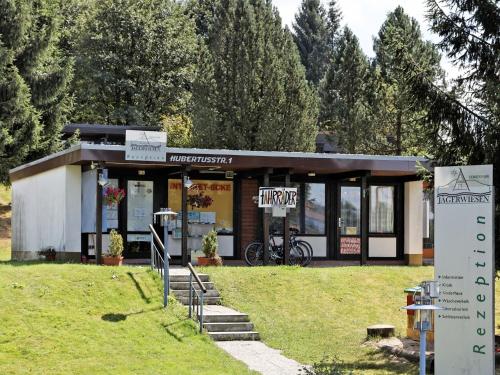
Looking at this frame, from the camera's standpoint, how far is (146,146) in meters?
19.7

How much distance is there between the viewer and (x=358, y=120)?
3544 centimetres

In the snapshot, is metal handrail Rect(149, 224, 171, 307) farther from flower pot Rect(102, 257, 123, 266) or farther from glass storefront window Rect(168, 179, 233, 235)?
glass storefront window Rect(168, 179, 233, 235)

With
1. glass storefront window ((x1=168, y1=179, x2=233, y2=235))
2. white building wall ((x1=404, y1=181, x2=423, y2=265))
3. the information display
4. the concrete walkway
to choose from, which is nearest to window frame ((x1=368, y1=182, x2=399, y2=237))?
white building wall ((x1=404, y1=181, x2=423, y2=265))

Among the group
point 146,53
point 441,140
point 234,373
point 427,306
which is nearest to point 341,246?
point 441,140

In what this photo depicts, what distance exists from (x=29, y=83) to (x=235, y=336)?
21215 millimetres

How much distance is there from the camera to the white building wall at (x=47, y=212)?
2050 cm

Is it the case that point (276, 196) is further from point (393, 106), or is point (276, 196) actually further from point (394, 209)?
point (393, 106)

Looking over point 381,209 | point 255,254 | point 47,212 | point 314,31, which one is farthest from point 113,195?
point 314,31

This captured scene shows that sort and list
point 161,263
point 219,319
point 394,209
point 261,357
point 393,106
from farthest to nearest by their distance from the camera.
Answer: point 393,106, point 394,209, point 161,263, point 219,319, point 261,357

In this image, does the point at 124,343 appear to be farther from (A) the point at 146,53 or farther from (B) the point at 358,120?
(A) the point at 146,53

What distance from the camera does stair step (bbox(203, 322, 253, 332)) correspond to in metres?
15.1

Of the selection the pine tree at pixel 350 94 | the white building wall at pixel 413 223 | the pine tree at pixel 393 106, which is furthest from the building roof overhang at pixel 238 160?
the pine tree at pixel 350 94

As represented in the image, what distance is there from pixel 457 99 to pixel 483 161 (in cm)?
115

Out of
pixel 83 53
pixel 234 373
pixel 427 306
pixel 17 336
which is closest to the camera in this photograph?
pixel 427 306
